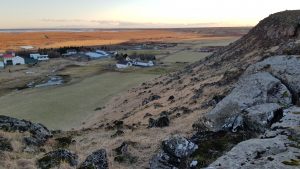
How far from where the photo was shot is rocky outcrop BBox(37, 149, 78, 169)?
18.8 m

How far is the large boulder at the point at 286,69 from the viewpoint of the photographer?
20.6 metres

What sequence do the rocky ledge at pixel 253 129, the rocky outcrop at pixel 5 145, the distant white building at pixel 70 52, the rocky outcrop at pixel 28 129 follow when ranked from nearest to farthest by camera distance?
1. the rocky ledge at pixel 253 129
2. the rocky outcrop at pixel 5 145
3. the rocky outcrop at pixel 28 129
4. the distant white building at pixel 70 52

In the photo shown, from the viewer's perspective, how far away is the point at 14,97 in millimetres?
64562

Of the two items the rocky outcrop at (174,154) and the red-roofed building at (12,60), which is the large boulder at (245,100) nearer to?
the rocky outcrop at (174,154)

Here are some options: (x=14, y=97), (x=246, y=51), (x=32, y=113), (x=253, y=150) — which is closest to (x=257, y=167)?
(x=253, y=150)

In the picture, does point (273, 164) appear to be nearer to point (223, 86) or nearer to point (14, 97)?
point (223, 86)

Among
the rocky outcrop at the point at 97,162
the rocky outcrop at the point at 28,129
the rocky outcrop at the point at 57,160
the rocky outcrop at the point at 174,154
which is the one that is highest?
the rocky outcrop at the point at 174,154

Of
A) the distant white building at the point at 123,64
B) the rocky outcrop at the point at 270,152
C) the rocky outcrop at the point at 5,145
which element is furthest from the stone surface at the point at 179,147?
the distant white building at the point at 123,64

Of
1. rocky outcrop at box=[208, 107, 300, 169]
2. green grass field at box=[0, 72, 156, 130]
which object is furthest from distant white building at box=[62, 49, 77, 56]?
rocky outcrop at box=[208, 107, 300, 169]

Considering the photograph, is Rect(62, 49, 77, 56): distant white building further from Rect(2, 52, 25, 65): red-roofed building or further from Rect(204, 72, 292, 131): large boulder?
Rect(204, 72, 292, 131): large boulder

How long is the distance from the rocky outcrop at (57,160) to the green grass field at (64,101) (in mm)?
23490

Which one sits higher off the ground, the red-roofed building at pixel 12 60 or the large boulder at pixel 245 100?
the large boulder at pixel 245 100

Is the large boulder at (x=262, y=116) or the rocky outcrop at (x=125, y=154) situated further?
the rocky outcrop at (x=125, y=154)

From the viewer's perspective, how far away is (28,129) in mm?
27422
